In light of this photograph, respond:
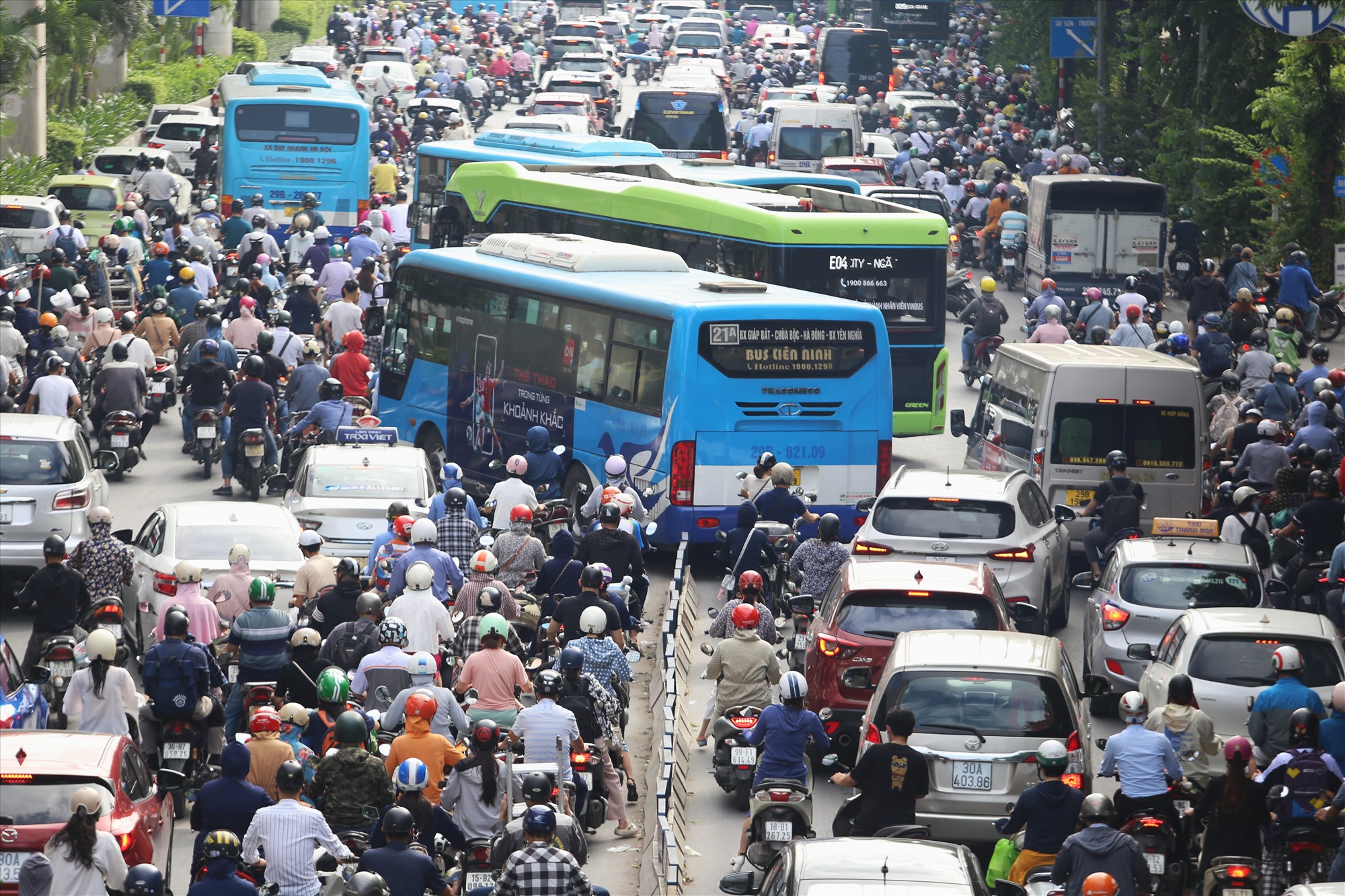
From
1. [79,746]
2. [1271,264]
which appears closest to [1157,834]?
[79,746]

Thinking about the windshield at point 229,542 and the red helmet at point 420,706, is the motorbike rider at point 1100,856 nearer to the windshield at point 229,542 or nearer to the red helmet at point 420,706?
the red helmet at point 420,706

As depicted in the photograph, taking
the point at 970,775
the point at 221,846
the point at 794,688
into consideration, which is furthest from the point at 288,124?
the point at 221,846

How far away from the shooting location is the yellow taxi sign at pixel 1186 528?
57.0 feet

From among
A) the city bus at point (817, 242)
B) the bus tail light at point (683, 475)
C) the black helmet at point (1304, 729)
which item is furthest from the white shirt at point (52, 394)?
the black helmet at point (1304, 729)

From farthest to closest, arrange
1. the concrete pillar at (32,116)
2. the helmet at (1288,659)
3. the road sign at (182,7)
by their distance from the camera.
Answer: the road sign at (182,7), the concrete pillar at (32,116), the helmet at (1288,659)

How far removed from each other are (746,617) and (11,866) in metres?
5.44

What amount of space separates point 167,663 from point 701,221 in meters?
13.1

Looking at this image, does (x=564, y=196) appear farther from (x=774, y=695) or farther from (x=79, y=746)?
(x=79, y=746)

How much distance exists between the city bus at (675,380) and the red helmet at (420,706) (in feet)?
26.7

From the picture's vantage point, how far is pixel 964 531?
56.7 ft

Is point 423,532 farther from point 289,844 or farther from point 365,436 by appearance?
point 289,844

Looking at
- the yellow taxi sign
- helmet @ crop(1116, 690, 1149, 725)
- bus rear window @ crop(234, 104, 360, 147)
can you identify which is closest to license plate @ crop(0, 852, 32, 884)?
helmet @ crop(1116, 690, 1149, 725)

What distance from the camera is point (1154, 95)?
43906 millimetres

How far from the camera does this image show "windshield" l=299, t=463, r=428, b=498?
19.4m
